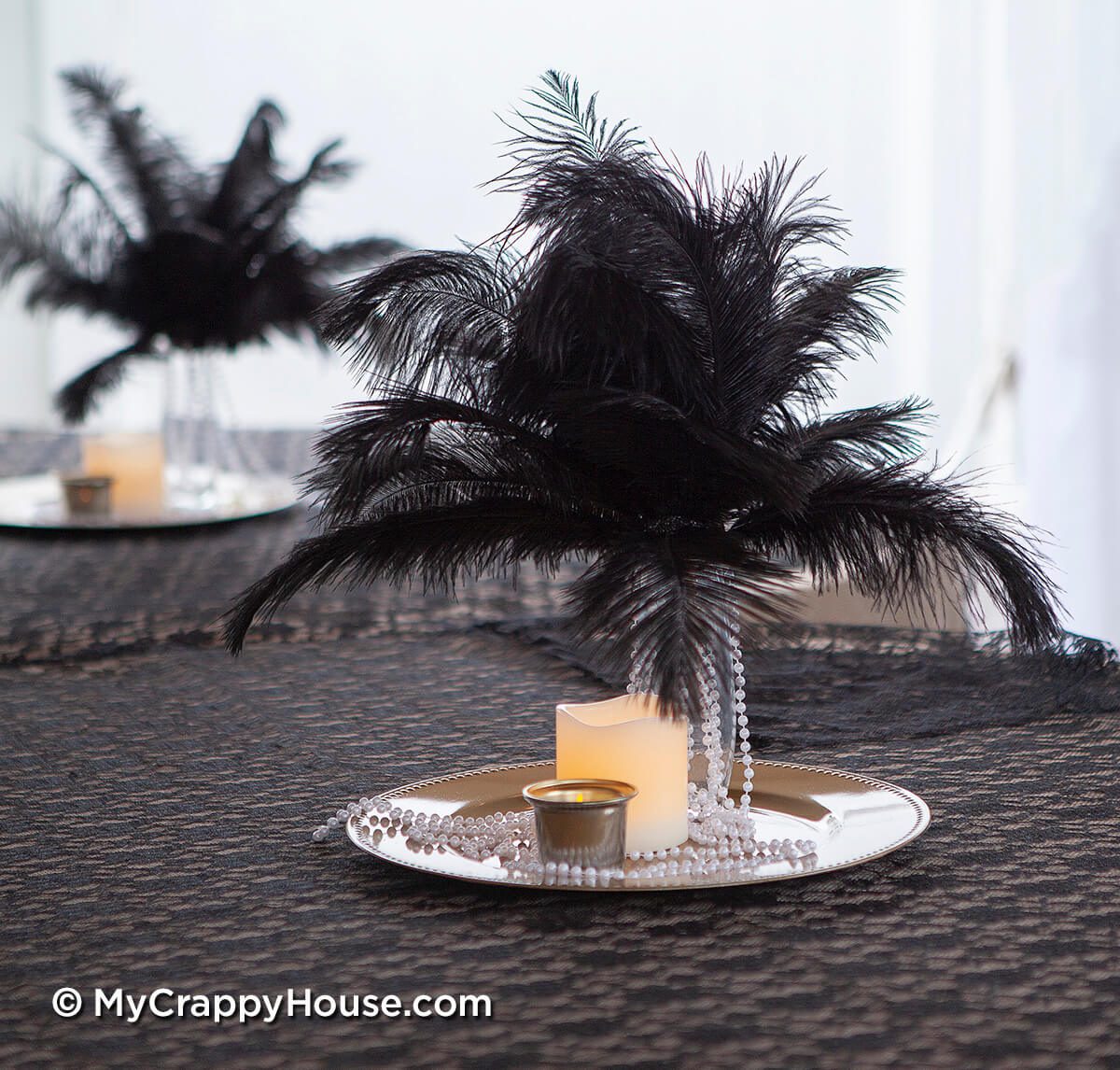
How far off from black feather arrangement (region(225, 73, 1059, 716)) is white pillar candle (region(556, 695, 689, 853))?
0.20 ft

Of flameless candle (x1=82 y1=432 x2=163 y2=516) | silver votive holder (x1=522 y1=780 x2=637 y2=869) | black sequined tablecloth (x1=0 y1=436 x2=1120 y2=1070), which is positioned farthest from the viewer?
flameless candle (x1=82 y1=432 x2=163 y2=516)

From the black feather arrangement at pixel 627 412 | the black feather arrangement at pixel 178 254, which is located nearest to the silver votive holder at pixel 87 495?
the black feather arrangement at pixel 178 254

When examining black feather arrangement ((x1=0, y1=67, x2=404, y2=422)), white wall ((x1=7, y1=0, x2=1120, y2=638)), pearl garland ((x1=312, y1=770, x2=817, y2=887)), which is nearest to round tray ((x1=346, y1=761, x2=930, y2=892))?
pearl garland ((x1=312, y1=770, x2=817, y2=887))

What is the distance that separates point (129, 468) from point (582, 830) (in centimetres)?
190

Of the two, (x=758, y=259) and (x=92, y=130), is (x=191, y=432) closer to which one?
(x=92, y=130)

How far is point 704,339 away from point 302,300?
→ 183cm

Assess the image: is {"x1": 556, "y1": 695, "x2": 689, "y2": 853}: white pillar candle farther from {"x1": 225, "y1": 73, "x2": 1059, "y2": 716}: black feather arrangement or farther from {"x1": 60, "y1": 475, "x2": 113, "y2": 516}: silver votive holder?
{"x1": 60, "y1": 475, "x2": 113, "y2": 516}: silver votive holder

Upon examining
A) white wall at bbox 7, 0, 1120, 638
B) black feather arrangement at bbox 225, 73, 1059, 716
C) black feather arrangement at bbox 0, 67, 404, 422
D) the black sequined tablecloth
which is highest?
white wall at bbox 7, 0, 1120, 638

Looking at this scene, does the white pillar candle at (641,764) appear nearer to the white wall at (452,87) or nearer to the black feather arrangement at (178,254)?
the black feather arrangement at (178,254)

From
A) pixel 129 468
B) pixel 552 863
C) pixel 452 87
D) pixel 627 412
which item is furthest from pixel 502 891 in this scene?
pixel 452 87

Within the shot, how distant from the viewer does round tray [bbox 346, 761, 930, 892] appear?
97cm

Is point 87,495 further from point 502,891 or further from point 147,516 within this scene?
point 502,891

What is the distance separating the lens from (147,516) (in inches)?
102

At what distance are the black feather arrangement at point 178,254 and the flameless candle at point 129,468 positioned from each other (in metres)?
0.17
